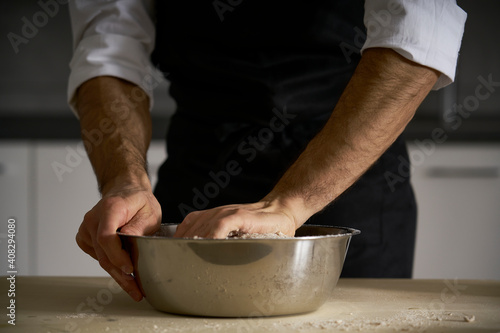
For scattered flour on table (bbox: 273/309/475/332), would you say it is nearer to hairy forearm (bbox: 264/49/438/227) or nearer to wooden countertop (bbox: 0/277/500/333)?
wooden countertop (bbox: 0/277/500/333)

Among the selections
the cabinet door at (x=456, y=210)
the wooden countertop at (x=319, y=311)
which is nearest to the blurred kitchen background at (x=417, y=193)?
the cabinet door at (x=456, y=210)

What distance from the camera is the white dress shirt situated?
28.7 inches

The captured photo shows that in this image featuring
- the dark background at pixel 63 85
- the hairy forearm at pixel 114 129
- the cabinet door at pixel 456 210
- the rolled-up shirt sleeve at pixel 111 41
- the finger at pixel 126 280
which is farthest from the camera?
the dark background at pixel 63 85

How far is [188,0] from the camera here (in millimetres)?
994

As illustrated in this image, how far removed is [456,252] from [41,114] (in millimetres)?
1309

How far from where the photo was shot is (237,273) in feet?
1.82

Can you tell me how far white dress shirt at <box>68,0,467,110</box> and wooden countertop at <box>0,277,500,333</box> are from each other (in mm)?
274

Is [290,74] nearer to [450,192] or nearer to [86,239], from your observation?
[86,239]

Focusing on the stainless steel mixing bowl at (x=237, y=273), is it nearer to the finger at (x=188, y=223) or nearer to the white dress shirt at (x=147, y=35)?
the finger at (x=188, y=223)

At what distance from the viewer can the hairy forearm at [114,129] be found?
829mm

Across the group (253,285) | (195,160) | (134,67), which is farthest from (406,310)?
(134,67)

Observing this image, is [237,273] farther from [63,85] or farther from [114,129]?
[63,85]

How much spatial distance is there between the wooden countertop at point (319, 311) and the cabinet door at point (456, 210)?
96 cm

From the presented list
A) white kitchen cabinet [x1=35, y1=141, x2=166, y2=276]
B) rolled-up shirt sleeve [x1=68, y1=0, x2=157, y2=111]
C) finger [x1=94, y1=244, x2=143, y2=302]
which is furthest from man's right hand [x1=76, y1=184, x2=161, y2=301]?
white kitchen cabinet [x1=35, y1=141, x2=166, y2=276]
